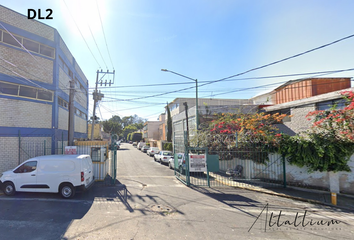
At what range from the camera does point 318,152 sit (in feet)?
26.5

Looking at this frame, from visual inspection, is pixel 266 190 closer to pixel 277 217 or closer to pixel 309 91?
pixel 277 217

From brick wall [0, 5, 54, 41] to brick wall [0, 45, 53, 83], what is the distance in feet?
5.59

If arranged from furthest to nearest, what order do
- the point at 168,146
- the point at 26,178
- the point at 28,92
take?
the point at 168,146 → the point at 28,92 → the point at 26,178

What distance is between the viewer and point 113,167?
10727 mm

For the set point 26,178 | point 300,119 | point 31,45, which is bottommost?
point 26,178

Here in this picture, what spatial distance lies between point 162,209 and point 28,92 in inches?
426

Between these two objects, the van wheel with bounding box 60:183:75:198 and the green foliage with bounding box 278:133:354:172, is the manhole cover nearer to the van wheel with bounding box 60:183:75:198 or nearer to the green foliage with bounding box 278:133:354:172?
the van wheel with bounding box 60:183:75:198

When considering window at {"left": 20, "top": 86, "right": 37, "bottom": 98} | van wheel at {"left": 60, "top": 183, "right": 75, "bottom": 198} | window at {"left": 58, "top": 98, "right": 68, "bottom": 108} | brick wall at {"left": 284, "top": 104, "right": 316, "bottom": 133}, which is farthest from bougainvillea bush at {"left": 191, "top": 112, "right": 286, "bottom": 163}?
window at {"left": 20, "top": 86, "right": 37, "bottom": 98}

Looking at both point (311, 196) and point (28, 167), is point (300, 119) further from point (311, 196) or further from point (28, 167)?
point (28, 167)

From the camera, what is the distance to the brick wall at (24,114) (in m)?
10.5

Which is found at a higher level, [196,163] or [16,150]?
[16,150]

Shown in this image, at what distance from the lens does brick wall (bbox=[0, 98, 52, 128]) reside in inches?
412

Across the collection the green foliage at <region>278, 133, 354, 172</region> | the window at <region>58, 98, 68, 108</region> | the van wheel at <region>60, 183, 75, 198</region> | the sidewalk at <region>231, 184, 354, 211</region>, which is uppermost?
the window at <region>58, 98, 68, 108</region>

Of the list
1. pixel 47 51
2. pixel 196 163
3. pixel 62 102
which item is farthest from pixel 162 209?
pixel 47 51
